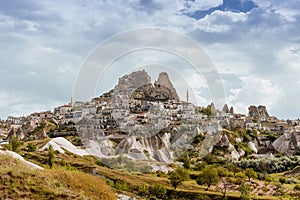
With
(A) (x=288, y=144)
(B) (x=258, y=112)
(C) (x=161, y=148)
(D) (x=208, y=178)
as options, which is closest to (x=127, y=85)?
(C) (x=161, y=148)

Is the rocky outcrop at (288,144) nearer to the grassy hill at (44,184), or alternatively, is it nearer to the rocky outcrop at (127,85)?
the rocky outcrop at (127,85)

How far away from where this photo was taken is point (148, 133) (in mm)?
98375

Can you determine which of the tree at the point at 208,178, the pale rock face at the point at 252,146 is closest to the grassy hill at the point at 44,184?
the tree at the point at 208,178

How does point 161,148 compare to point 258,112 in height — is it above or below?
below

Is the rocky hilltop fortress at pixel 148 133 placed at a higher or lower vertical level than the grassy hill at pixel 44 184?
higher

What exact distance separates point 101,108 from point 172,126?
20.9m

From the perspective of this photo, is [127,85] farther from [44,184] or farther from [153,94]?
[44,184]

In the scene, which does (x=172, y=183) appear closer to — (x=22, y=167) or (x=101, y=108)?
(x=22, y=167)

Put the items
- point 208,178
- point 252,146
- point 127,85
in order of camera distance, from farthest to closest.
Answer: point 127,85 < point 252,146 < point 208,178

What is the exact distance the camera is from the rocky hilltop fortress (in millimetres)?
78625

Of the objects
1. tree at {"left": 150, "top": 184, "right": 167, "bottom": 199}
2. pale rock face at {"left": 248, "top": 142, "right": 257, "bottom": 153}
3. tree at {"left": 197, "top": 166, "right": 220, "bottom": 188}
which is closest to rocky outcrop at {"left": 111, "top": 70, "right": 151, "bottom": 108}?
pale rock face at {"left": 248, "top": 142, "right": 257, "bottom": 153}

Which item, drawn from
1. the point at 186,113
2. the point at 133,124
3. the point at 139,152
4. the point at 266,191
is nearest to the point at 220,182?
the point at 266,191

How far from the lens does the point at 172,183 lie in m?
50.0

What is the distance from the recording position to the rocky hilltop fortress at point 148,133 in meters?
78.6
